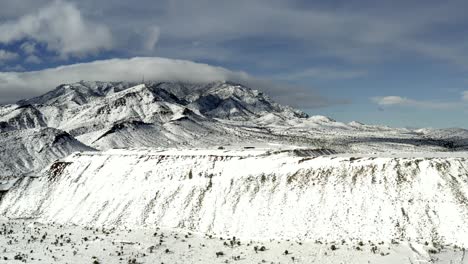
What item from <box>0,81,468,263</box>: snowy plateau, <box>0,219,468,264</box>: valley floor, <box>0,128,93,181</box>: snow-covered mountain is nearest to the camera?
<box>0,219,468,264</box>: valley floor

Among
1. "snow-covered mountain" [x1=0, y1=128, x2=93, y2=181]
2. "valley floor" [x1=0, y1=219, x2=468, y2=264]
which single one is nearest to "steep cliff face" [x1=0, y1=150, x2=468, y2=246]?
"valley floor" [x1=0, y1=219, x2=468, y2=264]

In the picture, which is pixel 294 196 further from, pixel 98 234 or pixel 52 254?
pixel 52 254

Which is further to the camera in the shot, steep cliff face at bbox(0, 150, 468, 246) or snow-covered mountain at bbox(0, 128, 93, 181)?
snow-covered mountain at bbox(0, 128, 93, 181)

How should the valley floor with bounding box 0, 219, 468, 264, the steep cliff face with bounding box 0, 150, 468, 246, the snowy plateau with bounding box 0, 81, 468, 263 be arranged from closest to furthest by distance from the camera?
the valley floor with bounding box 0, 219, 468, 264 < the snowy plateau with bounding box 0, 81, 468, 263 < the steep cliff face with bounding box 0, 150, 468, 246

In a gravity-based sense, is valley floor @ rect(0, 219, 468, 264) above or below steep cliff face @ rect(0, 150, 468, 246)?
below

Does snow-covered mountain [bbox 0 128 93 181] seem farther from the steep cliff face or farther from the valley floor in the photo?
the valley floor
